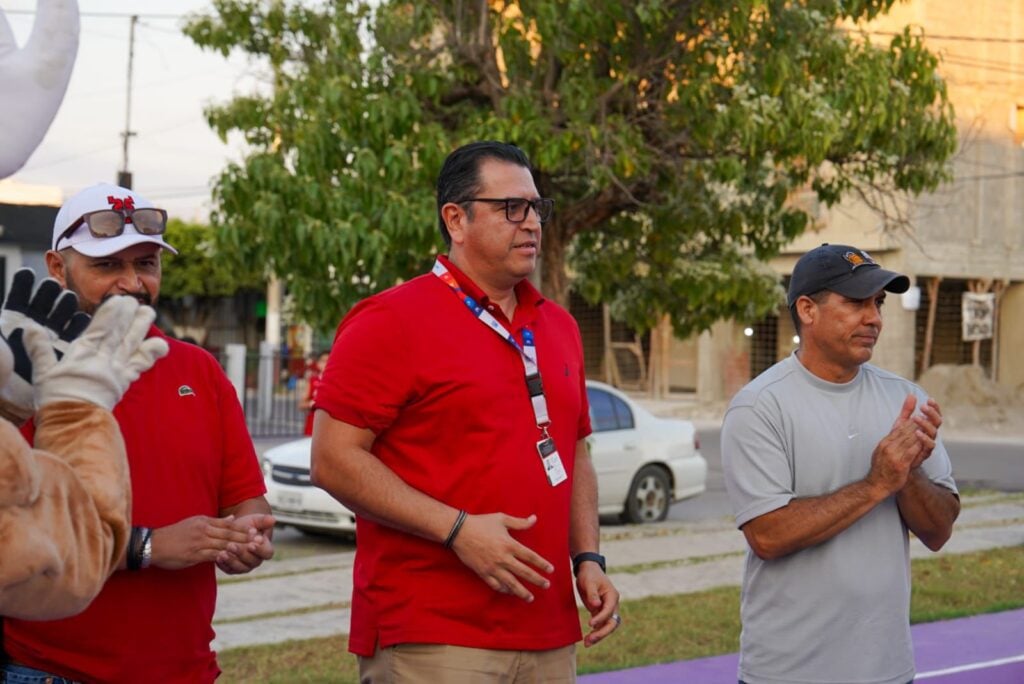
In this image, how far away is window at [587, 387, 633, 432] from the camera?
14719 millimetres

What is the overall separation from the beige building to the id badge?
3021 cm

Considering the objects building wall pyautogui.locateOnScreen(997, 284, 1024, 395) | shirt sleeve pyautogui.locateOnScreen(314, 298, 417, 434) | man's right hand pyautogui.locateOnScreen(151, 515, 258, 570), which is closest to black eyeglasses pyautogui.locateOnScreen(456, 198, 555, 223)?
shirt sleeve pyautogui.locateOnScreen(314, 298, 417, 434)

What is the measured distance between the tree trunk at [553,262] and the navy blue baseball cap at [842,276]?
8.42 meters

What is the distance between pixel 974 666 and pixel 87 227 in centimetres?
598

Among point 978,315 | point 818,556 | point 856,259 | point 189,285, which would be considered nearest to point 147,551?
point 818,556

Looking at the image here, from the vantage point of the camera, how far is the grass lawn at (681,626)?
7.64 meters

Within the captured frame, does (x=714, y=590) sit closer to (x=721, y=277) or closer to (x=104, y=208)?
(x=721, y=277)

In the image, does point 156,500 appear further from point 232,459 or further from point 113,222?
point 113,222

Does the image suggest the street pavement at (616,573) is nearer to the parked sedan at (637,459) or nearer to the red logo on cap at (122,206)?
the parked sedan at (637,459)

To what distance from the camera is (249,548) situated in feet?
11.5

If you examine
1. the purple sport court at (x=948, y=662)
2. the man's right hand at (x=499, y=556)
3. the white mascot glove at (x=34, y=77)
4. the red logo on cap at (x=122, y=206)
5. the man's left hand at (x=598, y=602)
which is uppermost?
the white mascot glove at (x=34, y=77)

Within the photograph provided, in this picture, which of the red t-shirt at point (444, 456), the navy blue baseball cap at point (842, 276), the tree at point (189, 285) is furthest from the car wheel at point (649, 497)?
the tree at point (189, 285)

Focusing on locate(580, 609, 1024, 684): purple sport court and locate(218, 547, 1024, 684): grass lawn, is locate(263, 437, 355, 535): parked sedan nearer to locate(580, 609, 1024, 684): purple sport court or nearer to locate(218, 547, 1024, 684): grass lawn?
locate(218, 547, 1024, 684): grass lawn

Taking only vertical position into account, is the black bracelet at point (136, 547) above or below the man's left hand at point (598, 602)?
above
